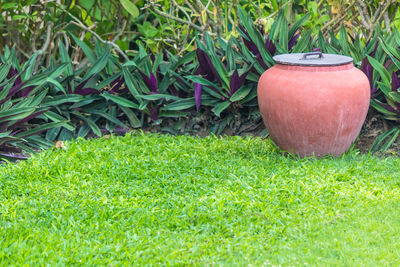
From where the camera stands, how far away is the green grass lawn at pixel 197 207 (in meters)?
3.05

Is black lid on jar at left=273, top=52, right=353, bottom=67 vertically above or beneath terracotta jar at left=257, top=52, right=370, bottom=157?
above

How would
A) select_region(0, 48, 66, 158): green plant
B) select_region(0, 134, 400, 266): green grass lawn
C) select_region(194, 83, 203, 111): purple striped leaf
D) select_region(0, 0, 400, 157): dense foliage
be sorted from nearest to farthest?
select_region(0, 134, 400, 266): green grass lawn → select_region(0, 48, 66, 158): green plant → select_region(0, 0, 400, 157): dense foliage → select_region(194, 83, 203, 111): purple striped leaf

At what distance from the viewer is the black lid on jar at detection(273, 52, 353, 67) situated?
174 inches

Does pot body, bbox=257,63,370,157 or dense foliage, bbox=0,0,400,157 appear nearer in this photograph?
pot body, bbox=257,63,370,157

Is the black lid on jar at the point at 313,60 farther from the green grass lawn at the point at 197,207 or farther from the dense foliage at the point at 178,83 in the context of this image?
the green grass lawn at the point at 197,207

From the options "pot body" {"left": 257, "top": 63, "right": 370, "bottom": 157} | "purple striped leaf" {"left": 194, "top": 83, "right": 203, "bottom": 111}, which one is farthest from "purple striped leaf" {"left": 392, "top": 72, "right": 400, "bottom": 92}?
"purple striped leaf" {"left": 194, "top": 83, "right": 203, "bottom": 111}

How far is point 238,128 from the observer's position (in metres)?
5.44

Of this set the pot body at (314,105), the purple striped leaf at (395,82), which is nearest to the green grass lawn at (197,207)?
the pot body at (314,105)

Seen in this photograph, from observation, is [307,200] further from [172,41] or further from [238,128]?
[172,41]

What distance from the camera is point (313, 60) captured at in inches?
178

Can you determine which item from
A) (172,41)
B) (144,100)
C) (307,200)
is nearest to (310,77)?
(307,200)

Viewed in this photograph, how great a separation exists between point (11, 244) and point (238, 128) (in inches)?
108

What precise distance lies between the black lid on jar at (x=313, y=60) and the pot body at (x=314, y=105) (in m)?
0.03

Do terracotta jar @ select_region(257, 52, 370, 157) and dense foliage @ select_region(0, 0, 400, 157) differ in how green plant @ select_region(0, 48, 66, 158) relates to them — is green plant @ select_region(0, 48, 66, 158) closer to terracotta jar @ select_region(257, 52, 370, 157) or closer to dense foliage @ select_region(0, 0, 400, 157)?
dense foliage @ select_region(0, 0, 400, 157)
